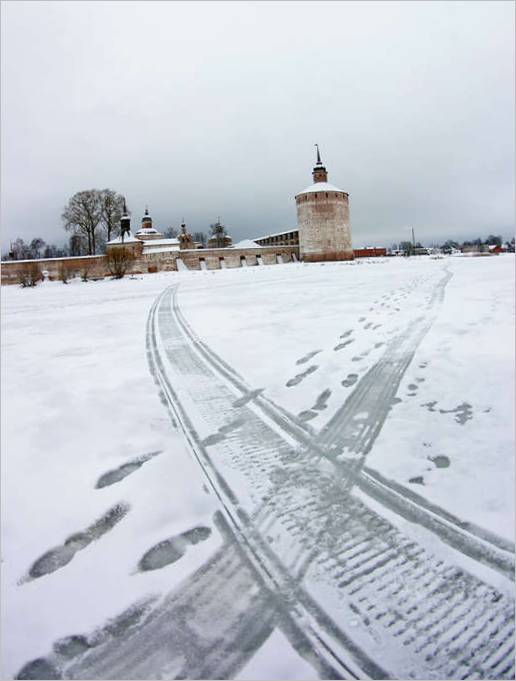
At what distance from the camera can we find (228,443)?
3.32 metres

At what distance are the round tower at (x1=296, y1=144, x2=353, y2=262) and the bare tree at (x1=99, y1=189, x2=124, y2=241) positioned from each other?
2068 centimetres

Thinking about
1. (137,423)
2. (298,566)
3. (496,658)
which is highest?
(137,423)

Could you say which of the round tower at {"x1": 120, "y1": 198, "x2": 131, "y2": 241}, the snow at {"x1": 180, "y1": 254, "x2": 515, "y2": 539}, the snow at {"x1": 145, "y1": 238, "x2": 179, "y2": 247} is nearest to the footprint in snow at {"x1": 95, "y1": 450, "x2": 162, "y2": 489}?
the snow at {"x1": 180, "y1": 254, "x2": 515, "y2": 539}

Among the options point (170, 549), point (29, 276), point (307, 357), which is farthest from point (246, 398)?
point (29, 276)

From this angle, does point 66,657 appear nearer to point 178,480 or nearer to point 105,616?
point 105,616

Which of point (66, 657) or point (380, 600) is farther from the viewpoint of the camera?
point (380, 600)

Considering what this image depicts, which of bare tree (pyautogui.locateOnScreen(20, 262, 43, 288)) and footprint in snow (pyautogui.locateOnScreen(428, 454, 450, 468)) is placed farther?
bare tree (pyautogui.locateOnScreen(20, 262, 43, 288))

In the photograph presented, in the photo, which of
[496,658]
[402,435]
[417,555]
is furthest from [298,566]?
[402,435]

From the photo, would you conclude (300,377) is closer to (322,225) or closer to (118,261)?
(118,261)

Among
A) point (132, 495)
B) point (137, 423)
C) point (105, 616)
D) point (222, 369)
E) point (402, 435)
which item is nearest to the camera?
point (105, 616)

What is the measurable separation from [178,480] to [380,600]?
145 centimetres

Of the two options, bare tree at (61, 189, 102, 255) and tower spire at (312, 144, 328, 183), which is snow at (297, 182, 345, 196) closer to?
tower spire at (312, 144, 328, 183)

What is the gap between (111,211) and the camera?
1908 inches

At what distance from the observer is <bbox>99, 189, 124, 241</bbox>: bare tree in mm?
47750
